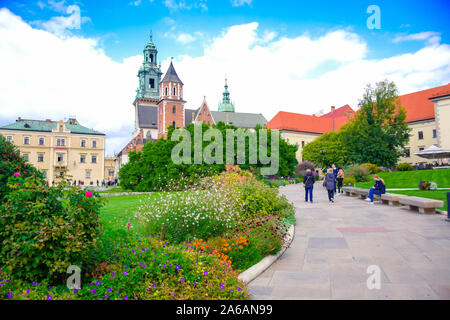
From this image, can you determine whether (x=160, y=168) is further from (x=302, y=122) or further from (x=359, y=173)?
(x=302, y=122)

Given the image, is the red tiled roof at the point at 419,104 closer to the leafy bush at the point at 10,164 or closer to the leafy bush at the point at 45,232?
the leafy bush at the point at 10,164

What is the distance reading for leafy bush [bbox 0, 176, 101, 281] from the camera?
12.1 feet

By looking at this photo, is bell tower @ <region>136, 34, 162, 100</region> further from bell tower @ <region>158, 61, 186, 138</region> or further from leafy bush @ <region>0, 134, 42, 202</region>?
leafy bush @ <region>0, 134, 42, 202</region>

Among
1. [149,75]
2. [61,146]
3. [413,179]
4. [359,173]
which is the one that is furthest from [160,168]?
[149,75]

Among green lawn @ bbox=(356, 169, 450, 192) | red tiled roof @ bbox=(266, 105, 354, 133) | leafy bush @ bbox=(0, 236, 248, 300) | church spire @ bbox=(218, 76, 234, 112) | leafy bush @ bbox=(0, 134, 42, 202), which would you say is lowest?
leafy bush @ bbox=(0, 236, 248, 300)

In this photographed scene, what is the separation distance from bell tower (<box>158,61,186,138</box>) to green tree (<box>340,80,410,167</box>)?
4743 centimetres

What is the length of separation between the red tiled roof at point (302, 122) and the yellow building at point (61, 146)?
4288 cm

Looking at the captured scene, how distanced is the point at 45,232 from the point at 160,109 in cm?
8010

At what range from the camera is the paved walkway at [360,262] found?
420cm

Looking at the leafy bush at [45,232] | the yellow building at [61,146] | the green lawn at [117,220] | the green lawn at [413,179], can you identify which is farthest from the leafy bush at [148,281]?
the yellow building at [61,146]

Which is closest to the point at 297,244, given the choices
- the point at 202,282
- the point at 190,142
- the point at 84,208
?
the point at 202,282

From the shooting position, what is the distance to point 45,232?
12.2ft

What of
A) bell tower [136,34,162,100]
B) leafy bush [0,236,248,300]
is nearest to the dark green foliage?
leafy bush [0,236,248,300]
